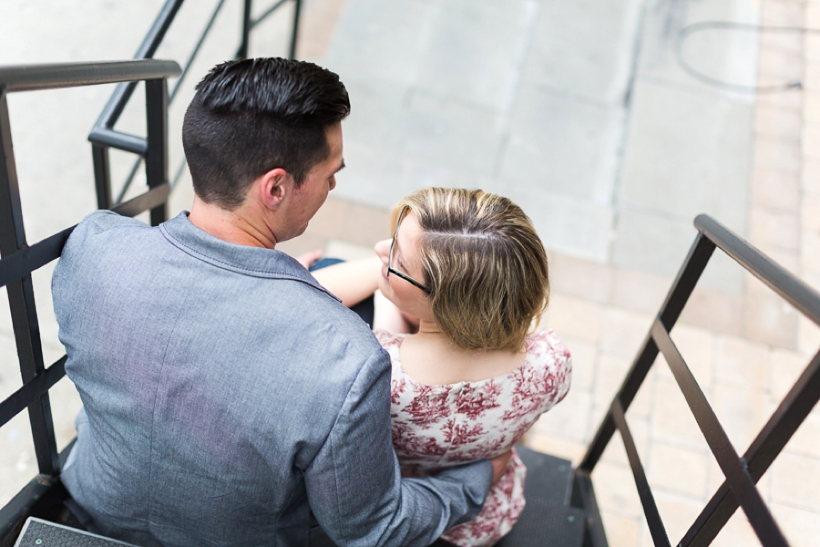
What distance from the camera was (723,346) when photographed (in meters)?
3.07

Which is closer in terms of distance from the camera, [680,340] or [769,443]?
[769,443]

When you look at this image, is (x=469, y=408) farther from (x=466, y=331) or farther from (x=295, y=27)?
(x=295, y=27)

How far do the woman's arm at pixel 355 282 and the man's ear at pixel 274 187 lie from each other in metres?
0.48

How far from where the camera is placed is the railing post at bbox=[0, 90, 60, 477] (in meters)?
1.07

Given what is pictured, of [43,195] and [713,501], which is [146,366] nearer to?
[713,501]

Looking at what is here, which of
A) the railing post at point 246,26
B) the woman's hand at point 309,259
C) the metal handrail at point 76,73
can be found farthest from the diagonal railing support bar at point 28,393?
the railing post at point 246,26

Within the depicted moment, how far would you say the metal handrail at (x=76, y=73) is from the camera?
1.01 m

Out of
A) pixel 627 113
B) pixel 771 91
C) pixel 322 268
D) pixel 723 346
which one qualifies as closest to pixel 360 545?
pixel 322 268

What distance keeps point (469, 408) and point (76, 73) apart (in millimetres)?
956

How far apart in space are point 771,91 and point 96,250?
4.48m

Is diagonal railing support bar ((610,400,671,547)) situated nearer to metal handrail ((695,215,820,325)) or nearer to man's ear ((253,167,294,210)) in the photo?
metal handrail ((695,215,820,325))

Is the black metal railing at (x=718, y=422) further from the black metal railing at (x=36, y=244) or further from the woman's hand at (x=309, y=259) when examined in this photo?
the black metal railing at (x=36, y=244)

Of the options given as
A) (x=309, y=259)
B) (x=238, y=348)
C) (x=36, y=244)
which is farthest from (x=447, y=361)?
(x=36, y=244)

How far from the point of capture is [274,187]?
1.17 m
